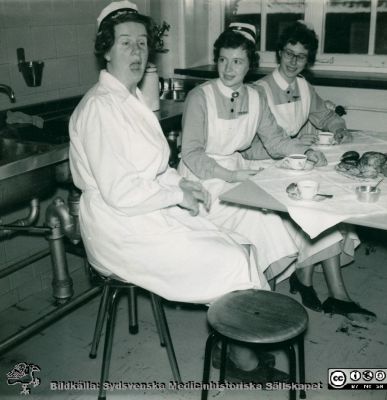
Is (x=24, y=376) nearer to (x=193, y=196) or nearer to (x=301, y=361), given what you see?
(x=193, y=196)

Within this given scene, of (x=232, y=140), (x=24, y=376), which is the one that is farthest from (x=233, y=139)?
(x=24, y=376)

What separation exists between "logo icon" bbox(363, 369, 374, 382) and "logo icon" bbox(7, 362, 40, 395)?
1.36 metres

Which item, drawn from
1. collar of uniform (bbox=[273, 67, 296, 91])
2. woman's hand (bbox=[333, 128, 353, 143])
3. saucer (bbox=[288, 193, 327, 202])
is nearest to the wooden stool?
saucer (bbox=[288, 193, 327, 202])

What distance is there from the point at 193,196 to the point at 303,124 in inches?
50.7

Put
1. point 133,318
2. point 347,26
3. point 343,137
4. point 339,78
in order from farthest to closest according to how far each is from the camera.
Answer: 1. point 347,26
2. point 339,78
3. point 343,137
4. point 133,318

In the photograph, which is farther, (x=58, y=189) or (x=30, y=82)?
(x=58, y=189)

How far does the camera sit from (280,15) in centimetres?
367

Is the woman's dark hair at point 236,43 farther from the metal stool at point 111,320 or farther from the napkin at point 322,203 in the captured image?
the metal stool at point 111,320

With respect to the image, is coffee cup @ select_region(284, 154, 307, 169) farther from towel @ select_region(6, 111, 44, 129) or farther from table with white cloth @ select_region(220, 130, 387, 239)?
towel @ select_region(6, 111, 44, 129)

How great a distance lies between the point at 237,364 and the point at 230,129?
1.10m

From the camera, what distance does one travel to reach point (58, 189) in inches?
118

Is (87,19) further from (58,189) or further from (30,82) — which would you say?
(58,189)

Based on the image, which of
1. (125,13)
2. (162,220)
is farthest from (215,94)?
(162,220)

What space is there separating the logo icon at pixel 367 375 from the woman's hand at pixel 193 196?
95 cm
